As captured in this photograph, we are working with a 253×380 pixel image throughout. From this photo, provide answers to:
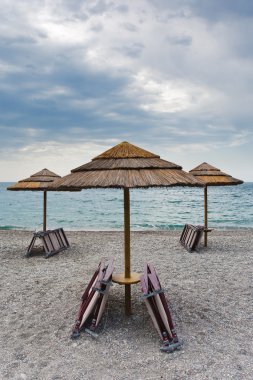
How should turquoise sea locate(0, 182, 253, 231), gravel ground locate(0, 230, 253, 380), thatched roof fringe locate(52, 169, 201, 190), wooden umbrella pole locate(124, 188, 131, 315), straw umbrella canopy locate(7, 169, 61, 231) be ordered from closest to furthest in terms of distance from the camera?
gravel ground locate(0, 230, 253, 380) → thatched roof fringe locate(52, 169, 201, 190) → wooden umbrella pole locate(124, 188, 131, 315) → straw umbrella canopy locate(7, 169, 61, 231) → turquoise sea locate(0, 182, 253, 231)

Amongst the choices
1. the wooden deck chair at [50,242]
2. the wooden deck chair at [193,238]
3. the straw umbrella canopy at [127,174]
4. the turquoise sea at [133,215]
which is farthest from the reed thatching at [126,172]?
the wooden deck chair at [193,238]

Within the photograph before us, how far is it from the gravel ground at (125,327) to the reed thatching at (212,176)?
210cm

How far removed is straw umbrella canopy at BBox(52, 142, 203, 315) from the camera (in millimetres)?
4234

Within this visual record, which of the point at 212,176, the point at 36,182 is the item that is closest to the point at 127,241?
the point at 36,182

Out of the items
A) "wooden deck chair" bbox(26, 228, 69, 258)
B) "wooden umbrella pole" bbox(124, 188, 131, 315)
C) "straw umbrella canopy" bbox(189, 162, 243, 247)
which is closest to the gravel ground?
"wooden umbrella pole" bbox(124, 188, 131, 315)

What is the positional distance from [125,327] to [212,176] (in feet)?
19.3

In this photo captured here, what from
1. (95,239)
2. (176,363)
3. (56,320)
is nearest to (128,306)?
(56,320)

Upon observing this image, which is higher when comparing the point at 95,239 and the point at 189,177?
the point at 189,177

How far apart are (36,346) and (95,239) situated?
346 inches

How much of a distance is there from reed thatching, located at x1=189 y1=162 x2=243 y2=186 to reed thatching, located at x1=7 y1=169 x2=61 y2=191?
3.80 metres

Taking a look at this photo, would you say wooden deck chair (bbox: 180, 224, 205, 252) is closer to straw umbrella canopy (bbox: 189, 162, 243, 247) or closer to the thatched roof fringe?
straw umbrella canopy (bbox: 189, 162, 243, 247)

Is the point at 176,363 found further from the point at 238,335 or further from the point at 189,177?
the point at 189,177

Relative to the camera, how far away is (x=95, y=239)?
1315 centimetres

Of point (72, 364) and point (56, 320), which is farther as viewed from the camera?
point (56, 320)
